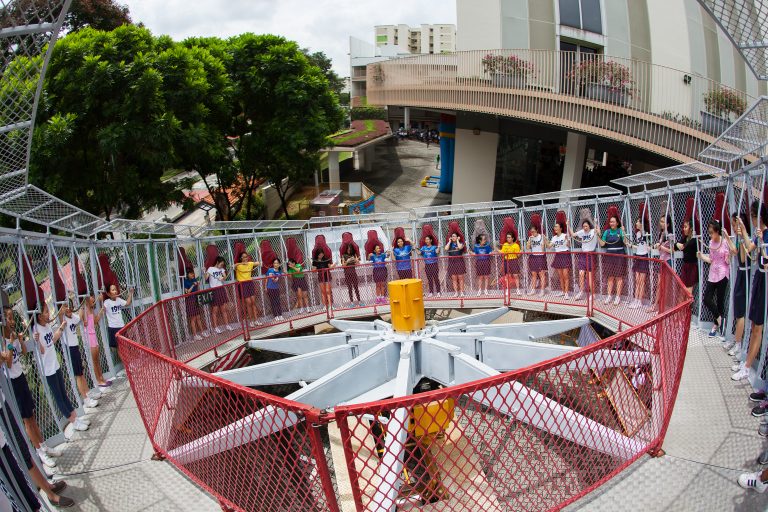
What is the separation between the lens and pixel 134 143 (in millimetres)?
14969

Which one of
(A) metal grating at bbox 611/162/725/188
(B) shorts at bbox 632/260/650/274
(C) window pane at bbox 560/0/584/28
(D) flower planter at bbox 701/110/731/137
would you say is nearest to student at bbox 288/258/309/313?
(B) shorts at bbox 632/260/650/274

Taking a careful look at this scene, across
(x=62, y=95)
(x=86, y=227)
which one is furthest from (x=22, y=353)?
(x=62, y=95)

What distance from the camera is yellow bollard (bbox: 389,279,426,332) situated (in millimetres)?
7328

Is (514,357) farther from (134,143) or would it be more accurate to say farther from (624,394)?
(134,143)

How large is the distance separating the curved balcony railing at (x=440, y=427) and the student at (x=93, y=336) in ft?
2.39

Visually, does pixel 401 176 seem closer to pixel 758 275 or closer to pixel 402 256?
pixel 402 256

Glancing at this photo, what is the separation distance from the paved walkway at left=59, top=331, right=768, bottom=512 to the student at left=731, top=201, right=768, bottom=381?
1.70ft

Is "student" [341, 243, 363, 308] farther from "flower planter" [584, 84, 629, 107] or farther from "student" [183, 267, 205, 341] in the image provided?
"flower planter" [584, 84, 629, 107]

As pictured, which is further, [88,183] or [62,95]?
[88,183]

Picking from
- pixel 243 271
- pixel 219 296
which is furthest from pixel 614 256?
pixel 243 271

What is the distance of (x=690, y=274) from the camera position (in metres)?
7.50

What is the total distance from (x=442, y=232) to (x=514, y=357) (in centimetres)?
529

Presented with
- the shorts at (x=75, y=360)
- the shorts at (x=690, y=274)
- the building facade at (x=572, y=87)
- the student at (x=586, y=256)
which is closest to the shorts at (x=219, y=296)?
the shorts at (x=75, y=360)

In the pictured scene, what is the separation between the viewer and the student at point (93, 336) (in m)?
6.79
